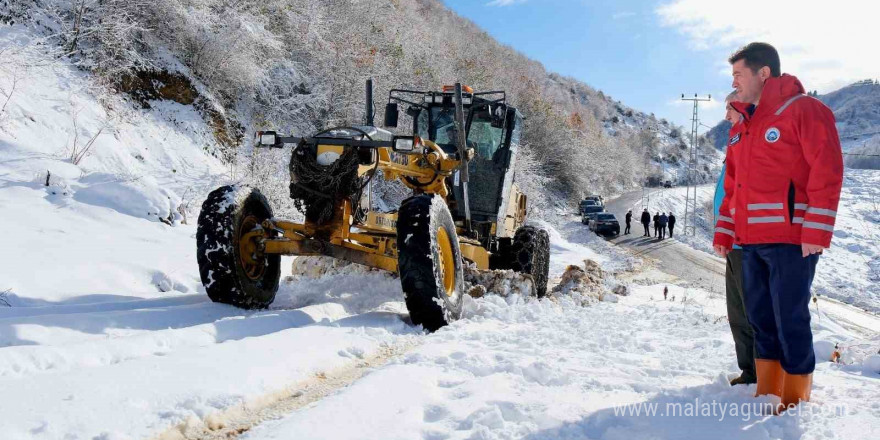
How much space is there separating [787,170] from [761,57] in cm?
64

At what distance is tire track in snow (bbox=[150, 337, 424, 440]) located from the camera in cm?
240

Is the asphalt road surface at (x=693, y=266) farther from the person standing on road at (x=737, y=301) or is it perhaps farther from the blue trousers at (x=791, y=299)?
the blue trousers at (x=791, y=299)

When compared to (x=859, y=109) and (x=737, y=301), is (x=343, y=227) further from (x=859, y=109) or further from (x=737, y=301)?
(x=859, y=109)

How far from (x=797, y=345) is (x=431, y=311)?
8.13ft

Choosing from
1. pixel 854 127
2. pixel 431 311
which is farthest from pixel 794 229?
pixel 854 127

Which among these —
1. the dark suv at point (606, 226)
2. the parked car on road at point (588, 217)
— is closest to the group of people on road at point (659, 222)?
the dark suv at point (606, 226)

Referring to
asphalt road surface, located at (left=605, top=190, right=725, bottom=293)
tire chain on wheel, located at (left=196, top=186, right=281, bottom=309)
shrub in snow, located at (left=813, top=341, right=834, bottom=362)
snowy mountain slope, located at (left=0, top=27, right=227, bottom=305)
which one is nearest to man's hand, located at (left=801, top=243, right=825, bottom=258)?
shrub in snow, located at (left=813, top=341, right=834, bottom=362)

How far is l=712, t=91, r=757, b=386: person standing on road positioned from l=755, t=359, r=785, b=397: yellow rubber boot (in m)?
0.38

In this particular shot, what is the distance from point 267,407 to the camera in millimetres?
2775

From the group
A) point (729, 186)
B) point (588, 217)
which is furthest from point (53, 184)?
point (588, 217)

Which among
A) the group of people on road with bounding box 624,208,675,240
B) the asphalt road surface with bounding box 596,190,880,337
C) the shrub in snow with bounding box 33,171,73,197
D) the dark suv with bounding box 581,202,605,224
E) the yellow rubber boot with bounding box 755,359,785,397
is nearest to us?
the yellow rubber boot with bounding box 755,359,785,397

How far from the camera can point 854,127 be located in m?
169

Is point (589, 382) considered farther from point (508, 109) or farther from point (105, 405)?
point (508, 109)

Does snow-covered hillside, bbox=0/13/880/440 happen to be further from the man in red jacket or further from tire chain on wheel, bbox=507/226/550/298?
tire chain on wheel, bbox=507/226/550/298
